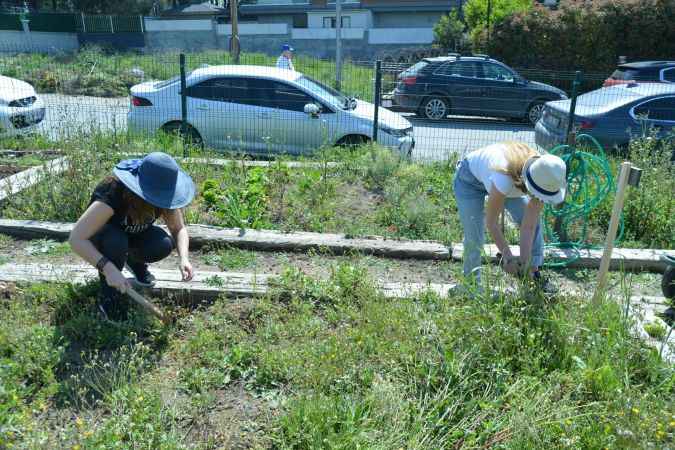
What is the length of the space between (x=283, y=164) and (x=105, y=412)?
13.1ft

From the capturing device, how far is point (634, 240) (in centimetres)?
563

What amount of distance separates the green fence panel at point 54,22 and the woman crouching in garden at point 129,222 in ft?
110

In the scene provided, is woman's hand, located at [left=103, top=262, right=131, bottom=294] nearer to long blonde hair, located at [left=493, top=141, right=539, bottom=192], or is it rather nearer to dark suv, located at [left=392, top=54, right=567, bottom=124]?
long blonde hair, located at [left=493, top=141, right=539, bottom=192]

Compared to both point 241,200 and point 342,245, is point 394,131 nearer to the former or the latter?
point 241,200

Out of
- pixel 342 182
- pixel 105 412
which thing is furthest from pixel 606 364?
pixel 342 182

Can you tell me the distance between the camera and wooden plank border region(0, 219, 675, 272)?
505cm

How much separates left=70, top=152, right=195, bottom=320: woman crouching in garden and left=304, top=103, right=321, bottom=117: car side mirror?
15.2 ft

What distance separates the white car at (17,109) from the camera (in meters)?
8.45

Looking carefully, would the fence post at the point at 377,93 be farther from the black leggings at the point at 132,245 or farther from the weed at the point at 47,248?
the black leggings at the point at 132,245

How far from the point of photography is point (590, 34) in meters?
19.3

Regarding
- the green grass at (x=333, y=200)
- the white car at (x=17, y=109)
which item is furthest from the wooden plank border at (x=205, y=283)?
the white car at (x=17, y=109)

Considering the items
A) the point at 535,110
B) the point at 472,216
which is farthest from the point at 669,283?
the point at 535,110

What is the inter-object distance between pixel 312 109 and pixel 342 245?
11.8 ft

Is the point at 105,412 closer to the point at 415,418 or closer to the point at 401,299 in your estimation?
the point at 415,418
